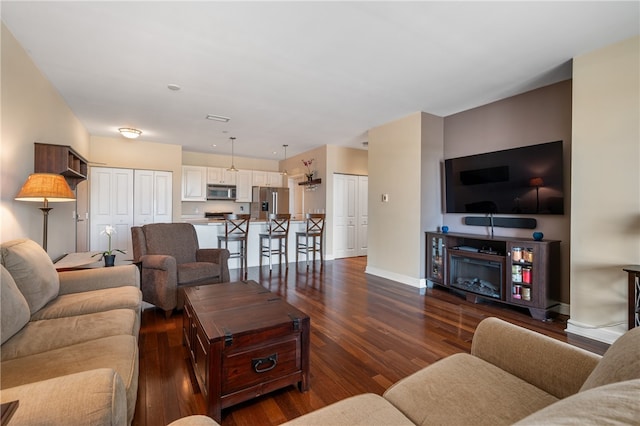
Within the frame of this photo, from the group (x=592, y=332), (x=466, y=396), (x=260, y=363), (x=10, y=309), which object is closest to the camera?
(x=466, y=396)

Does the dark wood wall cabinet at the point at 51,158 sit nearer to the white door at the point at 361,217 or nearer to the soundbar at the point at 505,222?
the soundbar at the point at 505,222

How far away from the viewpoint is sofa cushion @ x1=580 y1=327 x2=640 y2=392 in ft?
2.27

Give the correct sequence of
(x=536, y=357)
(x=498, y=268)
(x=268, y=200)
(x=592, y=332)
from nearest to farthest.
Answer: (x=536, y=357) → (x=592, y=332) → (x=498, y=268) → (x=268, y=200)

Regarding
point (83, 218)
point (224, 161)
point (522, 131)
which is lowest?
point (83, 218)

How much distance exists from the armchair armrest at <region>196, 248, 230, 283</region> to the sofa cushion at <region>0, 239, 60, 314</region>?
1639 millimetres

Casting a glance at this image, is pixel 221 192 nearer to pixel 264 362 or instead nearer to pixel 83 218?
pixel 83 218

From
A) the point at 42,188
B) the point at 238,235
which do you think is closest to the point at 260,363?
the point at 42,188

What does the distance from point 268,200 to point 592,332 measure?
6.44 meters

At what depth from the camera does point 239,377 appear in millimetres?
1594

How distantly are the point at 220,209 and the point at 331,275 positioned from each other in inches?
165

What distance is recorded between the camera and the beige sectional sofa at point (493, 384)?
0.80 m

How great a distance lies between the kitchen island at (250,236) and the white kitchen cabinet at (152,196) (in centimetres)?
82

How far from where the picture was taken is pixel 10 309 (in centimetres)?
143

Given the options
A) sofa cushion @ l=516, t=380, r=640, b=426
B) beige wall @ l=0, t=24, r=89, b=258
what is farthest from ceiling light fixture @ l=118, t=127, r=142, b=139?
sofa cushion @ l=516, t=380, r=640, b=426
